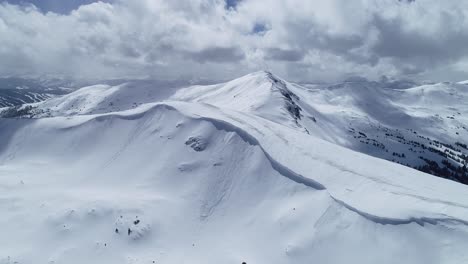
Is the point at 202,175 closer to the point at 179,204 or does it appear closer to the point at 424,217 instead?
the point at 179,204

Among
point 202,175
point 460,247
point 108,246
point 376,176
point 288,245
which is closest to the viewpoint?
point 460,247

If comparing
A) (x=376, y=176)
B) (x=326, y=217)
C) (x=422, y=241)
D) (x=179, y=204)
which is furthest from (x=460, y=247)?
(x=179, y=204)

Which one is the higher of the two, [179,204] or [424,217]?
[424,217]

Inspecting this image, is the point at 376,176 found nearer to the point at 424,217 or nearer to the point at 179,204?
the point at 424,217

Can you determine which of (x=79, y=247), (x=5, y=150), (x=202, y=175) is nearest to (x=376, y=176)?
(x=202, y=175)

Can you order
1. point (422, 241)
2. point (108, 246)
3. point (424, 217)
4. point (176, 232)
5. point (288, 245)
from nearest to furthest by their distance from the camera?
point (422, 241), point (424, 217), point (288, 245), point (108, 246), point (176, 232)

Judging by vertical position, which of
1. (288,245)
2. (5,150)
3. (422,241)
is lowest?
(5,150)

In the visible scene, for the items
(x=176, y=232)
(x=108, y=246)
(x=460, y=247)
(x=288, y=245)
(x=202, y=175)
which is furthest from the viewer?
(x=202, y=175)

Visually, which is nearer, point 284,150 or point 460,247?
point 460,247

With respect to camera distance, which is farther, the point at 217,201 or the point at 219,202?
the point at 217,201
